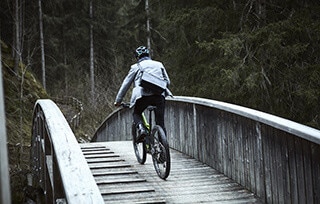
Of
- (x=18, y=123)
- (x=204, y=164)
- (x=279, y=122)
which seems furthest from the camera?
(x=18, y=123)

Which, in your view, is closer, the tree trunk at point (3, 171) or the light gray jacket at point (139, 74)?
the tree trunk at point (3, 171)

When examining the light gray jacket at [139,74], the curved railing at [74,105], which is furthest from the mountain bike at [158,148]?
the curved railing at [74,105]

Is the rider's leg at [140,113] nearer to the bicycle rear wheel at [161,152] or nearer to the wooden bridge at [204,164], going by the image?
the bicycle rear wheel at [161,152]

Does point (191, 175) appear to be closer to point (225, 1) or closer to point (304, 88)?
point (304, 88)

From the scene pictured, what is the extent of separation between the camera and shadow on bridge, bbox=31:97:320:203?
3.24 meters

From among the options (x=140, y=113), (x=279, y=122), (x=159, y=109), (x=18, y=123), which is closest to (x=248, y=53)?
(x=140, y=113)

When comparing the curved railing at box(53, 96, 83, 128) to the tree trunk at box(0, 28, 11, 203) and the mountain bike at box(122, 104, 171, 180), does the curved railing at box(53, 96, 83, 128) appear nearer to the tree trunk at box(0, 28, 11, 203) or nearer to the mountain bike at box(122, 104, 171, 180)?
the mountain bike at box(122, 104, 171, 180)

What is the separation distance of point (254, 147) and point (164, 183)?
1442 millimetres

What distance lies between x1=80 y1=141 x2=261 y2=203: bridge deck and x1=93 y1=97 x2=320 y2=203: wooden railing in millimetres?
208

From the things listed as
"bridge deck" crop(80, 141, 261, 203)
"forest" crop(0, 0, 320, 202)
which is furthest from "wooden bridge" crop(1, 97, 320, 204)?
"forest" crop(0, 0, 320, 202)

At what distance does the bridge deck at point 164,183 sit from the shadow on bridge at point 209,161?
0.01 metres

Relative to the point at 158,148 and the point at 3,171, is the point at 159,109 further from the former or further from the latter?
the point at 3,171

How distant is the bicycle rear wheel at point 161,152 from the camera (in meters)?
5.90

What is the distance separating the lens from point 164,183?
6.04m
